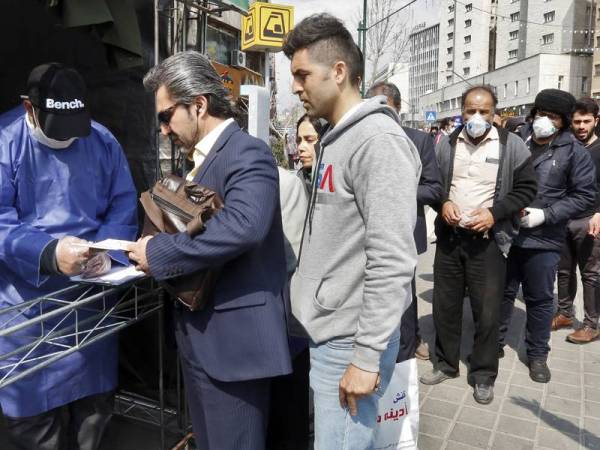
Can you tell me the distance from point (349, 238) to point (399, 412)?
34.6 inches

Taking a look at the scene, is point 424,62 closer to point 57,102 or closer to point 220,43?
point 220,43

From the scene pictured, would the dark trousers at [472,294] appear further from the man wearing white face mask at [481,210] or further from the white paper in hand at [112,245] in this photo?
the white paper in hand at [112,245]

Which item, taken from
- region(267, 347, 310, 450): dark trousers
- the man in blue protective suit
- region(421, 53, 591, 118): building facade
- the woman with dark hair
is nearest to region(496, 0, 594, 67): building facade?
region(421, 53, 591, 118): building facade

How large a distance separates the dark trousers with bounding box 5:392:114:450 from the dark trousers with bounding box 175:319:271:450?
2.29ft

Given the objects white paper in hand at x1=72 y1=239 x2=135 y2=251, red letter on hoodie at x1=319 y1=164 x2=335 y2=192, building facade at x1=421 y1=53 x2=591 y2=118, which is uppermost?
building facade at x1=421 y1=53 x2=591 y2=118

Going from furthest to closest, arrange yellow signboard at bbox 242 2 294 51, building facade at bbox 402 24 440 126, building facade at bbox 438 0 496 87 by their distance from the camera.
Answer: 1. building facade at bbox 402 24 440 126
2. building facade at bbox 438 0 496 87
3. yellow signboard at bbox 242 2 294 51

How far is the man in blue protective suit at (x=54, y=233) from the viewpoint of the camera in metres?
2.06

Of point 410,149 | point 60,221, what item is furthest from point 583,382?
point 60,221

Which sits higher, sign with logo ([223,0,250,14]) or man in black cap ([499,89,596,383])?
sign with logo ([223,0,250,14])

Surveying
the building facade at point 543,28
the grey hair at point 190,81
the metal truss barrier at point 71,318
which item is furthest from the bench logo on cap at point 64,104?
the building facade at point 543,28

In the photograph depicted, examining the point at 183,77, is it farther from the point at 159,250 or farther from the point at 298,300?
the point at 298,300

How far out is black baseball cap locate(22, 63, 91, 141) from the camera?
6.93ft

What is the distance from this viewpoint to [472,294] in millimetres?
3738

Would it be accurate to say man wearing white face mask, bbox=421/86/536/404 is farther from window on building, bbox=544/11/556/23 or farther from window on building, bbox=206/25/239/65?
window on building, bbox=544/11/556/23
